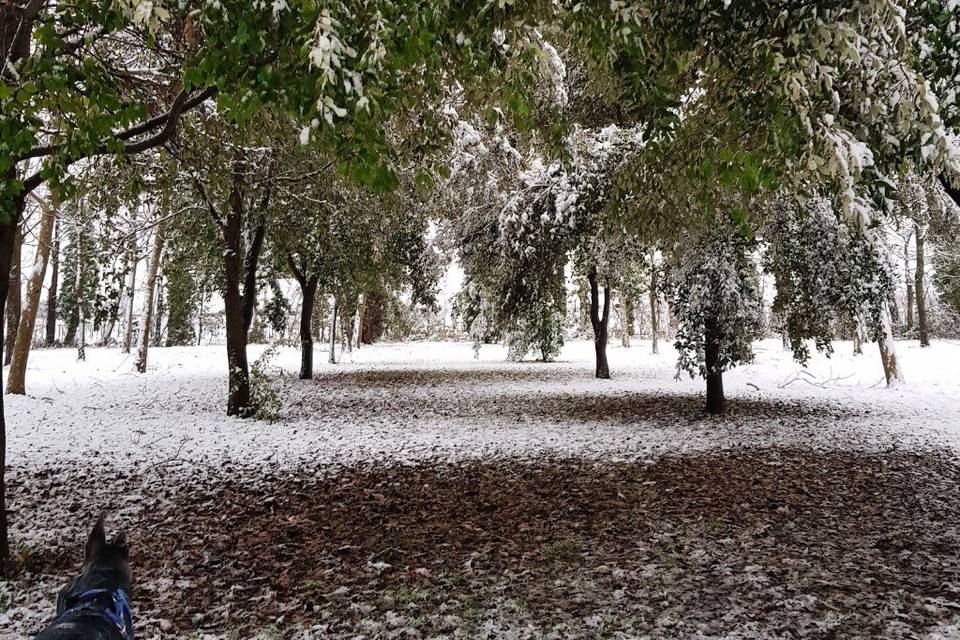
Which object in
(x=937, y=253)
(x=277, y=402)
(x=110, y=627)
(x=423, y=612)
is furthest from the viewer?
(x=937, y=253)

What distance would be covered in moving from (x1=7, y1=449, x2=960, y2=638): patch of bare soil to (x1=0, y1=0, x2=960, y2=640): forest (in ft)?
0.11

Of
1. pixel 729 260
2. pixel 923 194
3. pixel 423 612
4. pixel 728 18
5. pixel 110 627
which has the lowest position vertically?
pixel 423 612

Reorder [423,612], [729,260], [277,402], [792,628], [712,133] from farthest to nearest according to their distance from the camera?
1. [277,402]
2. [729,260]
3. [712,133]
4. [423,612]
5. [792,628]

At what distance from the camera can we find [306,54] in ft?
8.89

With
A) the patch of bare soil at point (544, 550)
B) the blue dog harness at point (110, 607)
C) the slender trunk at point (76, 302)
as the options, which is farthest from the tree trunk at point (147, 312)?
the blue dog harness at point (110, 607)

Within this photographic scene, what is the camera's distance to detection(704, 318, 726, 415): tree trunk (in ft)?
33.0

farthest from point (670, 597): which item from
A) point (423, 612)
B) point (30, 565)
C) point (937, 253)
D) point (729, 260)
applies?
point (937, 253)

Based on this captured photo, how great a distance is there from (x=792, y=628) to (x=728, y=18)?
142 inches

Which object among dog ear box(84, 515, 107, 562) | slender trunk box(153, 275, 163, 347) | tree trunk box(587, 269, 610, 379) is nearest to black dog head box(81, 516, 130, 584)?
dog ear box(84, 515, 107, 562)

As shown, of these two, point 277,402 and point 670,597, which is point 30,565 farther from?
point 277,402

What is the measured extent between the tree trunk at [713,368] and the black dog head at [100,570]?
30.5 feet

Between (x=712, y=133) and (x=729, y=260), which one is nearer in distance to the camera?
(x=712, y=133)

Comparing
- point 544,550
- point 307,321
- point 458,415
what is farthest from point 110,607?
point 307,321

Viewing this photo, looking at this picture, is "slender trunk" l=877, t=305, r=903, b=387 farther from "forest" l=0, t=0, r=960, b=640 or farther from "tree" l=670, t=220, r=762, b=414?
"tree" l=670, t=220, r=762, b=414
